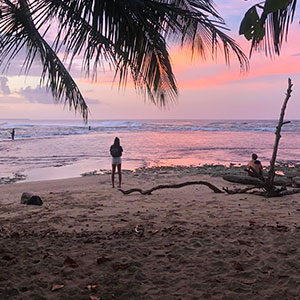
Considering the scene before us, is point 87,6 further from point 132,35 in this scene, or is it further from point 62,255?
point 62,255

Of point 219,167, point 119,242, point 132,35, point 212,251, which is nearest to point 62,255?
point 119,242

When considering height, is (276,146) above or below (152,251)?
above

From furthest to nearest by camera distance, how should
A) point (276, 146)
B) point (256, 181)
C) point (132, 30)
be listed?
1. point (256, 181)
2. point (276, 146)
3. point (132, 30)

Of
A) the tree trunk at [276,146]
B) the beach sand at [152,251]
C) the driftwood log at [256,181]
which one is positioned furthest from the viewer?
the driftwood log at [256,181]

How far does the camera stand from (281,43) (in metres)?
2.34

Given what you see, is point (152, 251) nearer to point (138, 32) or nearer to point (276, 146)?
point (138, 32)

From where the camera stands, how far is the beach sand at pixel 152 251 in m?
2.92

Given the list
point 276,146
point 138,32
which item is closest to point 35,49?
point 138,32

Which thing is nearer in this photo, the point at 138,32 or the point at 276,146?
the point at 138,32

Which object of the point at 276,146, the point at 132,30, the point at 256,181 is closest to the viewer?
the point at 132,30

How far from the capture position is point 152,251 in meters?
3.86

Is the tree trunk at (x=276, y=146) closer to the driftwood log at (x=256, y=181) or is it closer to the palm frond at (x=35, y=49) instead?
the driftwood log at (x=256, y=181)

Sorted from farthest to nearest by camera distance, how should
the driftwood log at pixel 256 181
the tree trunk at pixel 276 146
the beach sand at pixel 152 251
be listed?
1. the driftwood log at pixel 256 181
2. the tree trunk at pixel 276 146
3. the beach sand at pixel 152 251

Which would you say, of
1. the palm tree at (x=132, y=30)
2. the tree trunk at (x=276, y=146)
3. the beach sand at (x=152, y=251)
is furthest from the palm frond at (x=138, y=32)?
the tree trunk at (x=276, y=146)
